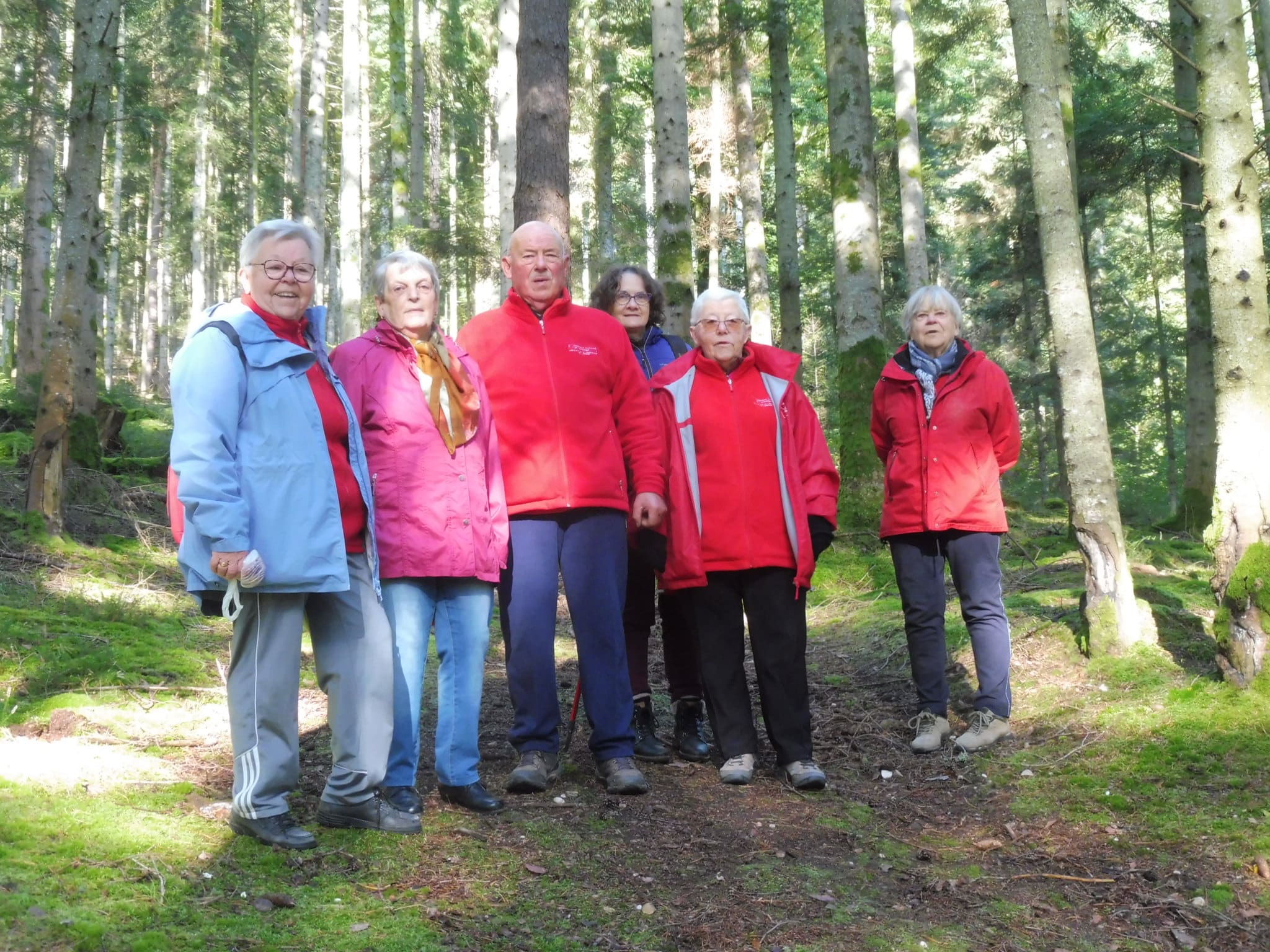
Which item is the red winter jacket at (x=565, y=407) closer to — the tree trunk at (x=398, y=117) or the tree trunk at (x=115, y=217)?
the tree trunk at (x=398, y=117)

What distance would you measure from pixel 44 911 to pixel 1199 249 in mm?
13298

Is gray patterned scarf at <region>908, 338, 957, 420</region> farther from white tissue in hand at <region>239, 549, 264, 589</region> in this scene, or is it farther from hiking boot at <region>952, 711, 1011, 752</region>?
white tissue in hand at <region>239, 549, 264, 589</region>

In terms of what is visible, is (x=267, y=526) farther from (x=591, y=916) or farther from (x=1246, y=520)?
(x=1246, y=520)

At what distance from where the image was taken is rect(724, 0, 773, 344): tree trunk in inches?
696

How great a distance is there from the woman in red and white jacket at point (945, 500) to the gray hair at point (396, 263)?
8.08ft

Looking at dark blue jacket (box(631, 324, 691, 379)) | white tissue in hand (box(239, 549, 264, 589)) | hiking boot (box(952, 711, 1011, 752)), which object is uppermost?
dark blue jacket (box(631, 324, 691, 379))

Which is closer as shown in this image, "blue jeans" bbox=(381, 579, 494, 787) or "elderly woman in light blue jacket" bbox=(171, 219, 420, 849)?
"elderly woman in light blue jacket" bbox=(171, 219, 420, 849)

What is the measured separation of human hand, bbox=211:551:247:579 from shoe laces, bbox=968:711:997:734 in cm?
358

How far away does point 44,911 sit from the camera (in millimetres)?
2613

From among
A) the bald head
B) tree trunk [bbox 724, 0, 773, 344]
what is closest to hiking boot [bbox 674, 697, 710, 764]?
the bald head

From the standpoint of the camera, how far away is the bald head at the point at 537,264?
438cm

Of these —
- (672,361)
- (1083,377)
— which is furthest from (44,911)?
(1083,377)

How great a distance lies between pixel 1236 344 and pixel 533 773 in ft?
12.9

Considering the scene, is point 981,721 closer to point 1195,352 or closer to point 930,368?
point 930,368
